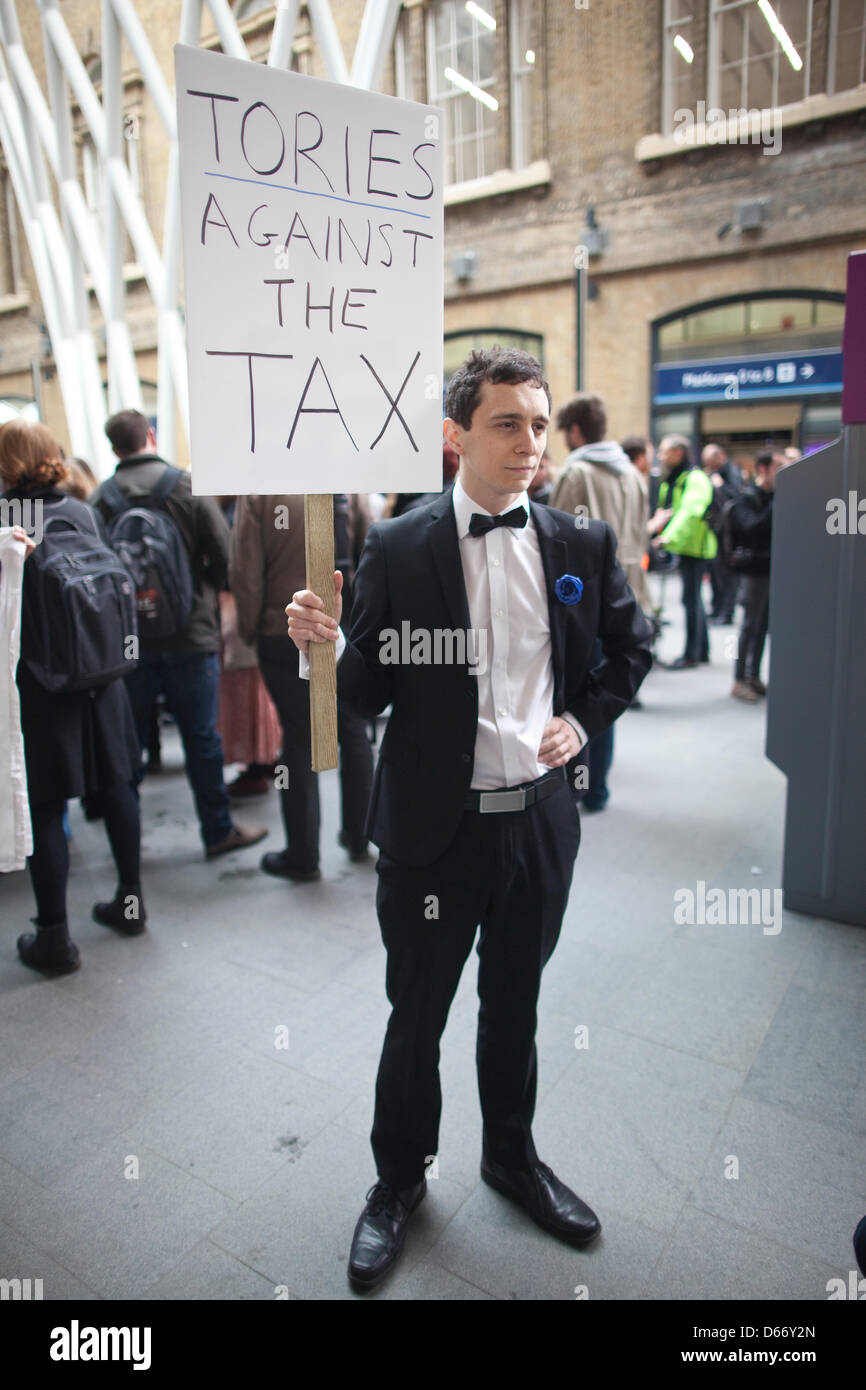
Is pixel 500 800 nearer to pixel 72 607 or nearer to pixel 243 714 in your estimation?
pixel 72 607

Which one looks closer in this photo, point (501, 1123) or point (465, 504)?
point (465, 504)

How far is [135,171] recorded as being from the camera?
31.8 feet

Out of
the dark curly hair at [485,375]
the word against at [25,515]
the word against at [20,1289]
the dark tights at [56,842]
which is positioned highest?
the dark curly hair at [485,375]

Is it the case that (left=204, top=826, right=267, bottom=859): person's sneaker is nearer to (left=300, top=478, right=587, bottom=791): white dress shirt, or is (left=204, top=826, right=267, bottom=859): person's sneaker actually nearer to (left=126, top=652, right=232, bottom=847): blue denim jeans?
(left=126, top=652, right=232, bottom=847): blue denim jeans

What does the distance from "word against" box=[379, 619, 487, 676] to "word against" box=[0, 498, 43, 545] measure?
5.94 ft

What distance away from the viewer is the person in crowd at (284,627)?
148 inches

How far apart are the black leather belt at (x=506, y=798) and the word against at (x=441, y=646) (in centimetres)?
26

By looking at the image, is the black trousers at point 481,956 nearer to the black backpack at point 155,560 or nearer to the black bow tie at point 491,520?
the black bow tie at point 491,520
